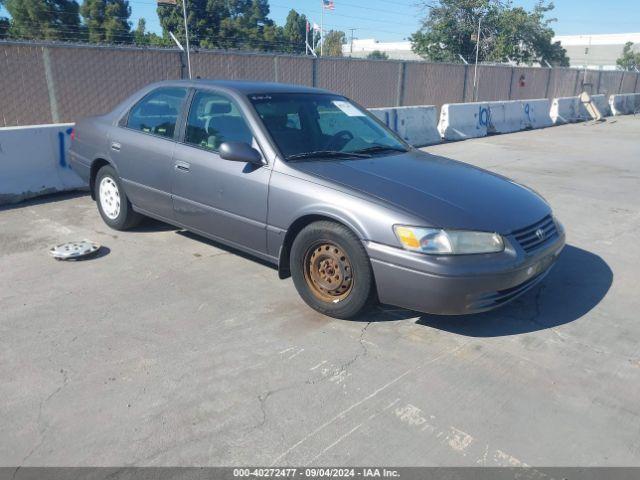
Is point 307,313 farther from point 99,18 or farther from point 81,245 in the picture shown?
point 99,18

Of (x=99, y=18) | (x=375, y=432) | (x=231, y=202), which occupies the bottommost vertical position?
(x=375, y=432)

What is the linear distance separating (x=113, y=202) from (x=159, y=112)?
1.15 metres

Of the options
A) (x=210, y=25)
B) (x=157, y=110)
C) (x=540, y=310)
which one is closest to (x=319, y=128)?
(x=157, y=110)

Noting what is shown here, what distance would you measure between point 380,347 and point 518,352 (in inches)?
35.5

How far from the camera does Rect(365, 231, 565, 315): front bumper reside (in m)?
3.21

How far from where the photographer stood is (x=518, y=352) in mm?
3408

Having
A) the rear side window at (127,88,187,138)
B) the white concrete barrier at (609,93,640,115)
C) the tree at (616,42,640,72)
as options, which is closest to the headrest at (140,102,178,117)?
the rear side window at (127,88,187,138)

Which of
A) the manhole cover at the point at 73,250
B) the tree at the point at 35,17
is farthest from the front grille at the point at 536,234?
the tree at the point at 35,17

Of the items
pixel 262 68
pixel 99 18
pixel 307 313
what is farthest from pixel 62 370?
pixel 99 18

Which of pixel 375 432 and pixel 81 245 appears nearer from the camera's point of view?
pixel 375 432

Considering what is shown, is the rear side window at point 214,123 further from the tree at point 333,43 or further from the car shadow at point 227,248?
the tree at point 333,43

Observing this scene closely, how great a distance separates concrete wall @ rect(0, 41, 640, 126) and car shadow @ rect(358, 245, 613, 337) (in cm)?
904

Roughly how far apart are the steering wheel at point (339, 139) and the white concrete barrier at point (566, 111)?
57.1ft

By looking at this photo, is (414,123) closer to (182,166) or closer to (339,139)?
(339,139)
